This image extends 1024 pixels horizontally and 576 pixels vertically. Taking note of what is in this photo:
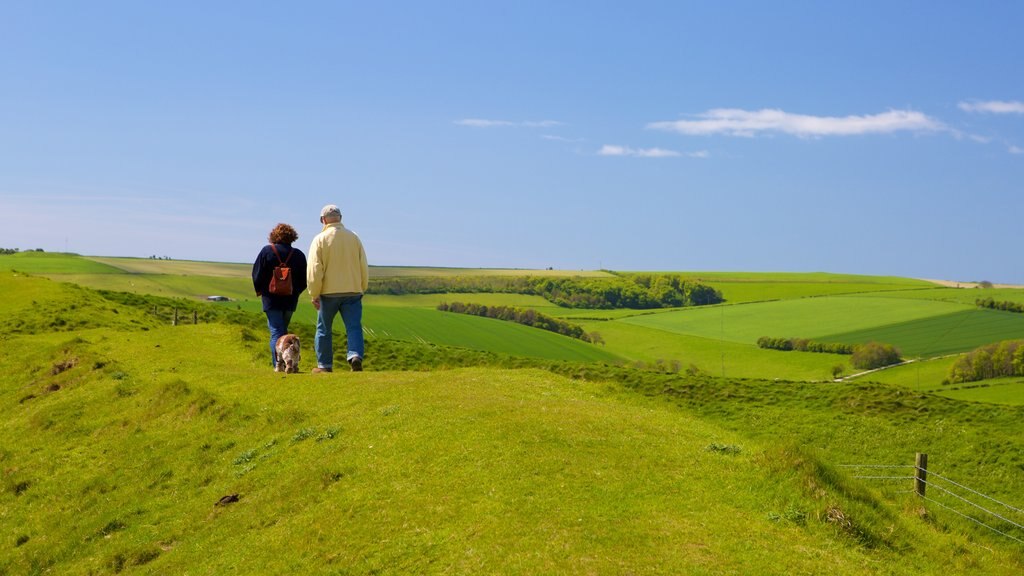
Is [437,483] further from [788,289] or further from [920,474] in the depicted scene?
[788,289]

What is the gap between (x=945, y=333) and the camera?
111 m

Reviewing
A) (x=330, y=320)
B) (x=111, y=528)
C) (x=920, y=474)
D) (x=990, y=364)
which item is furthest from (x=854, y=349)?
(x=111, y=528)

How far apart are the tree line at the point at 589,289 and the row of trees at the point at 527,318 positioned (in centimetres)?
2864

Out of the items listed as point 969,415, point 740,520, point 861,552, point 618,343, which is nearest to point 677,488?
point 740,520

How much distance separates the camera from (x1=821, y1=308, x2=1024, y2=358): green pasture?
10231 cm

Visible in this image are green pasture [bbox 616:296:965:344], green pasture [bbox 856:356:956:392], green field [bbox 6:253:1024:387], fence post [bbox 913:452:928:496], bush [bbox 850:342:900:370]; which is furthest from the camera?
green pasture [bbox 616:296:965:344]

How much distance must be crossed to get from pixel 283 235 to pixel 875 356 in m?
93.2

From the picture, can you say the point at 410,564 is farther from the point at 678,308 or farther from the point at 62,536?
the point at 678,308

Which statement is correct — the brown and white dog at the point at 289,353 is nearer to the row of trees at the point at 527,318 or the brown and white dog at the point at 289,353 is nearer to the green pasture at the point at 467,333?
the green pasture at the point at 467,333

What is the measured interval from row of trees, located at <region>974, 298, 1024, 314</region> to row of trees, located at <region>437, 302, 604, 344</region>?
61.0m

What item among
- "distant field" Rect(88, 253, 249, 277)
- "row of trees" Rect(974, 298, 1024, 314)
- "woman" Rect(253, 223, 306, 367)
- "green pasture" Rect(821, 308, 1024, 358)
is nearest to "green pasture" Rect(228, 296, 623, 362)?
"green pasture" Rect(821, 308, 1024, 358)

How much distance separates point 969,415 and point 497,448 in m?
21.5

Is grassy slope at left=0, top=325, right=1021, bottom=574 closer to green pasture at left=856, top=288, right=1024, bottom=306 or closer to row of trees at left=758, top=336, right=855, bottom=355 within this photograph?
row of trees at left=758, top=336, right=855, bottom=355

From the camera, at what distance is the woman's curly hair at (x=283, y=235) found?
830 inches
